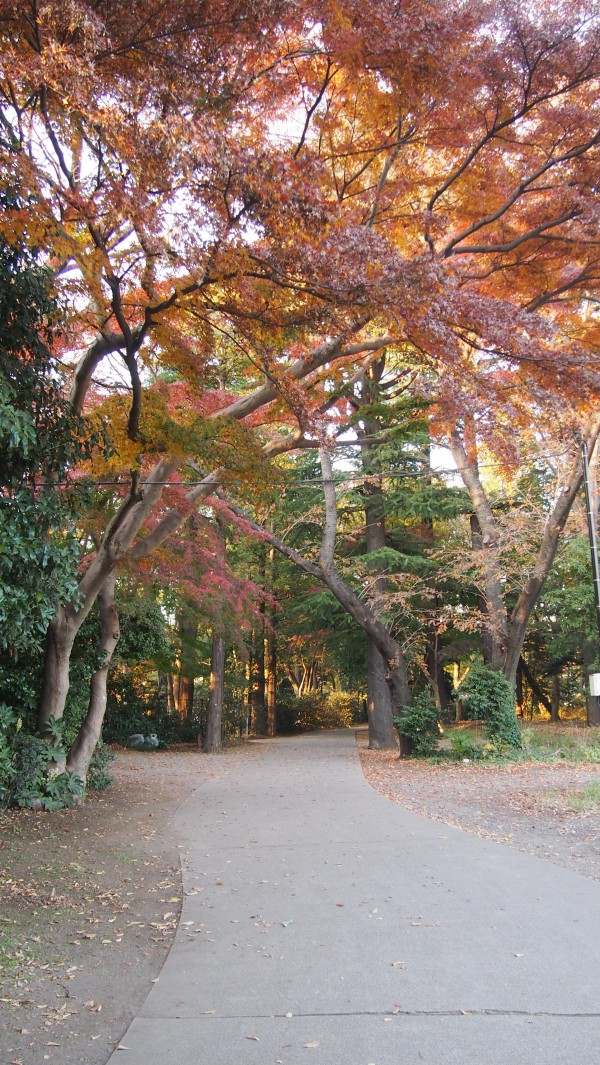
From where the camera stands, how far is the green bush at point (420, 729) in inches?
598

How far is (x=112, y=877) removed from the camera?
6074mm

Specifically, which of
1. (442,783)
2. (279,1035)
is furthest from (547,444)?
(279,1035)

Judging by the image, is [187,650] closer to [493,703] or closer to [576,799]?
[493,703]

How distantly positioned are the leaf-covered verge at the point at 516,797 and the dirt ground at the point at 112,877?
2cm

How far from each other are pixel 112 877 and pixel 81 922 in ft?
3.91

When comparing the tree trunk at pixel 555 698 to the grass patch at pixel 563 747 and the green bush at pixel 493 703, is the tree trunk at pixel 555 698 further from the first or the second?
the green bush at pixel 493 703

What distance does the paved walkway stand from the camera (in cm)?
308

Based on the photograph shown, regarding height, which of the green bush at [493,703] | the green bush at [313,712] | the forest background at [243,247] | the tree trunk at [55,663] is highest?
the forest background at [243,247]

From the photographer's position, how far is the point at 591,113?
6453mm

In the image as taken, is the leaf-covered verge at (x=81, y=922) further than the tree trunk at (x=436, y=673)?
No

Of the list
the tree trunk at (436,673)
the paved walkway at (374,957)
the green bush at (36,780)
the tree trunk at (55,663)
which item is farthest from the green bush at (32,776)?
the tree trunk at (436,673)

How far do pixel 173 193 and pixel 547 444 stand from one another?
10.9 metres

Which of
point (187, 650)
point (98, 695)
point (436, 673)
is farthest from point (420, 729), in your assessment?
point (436, 673)

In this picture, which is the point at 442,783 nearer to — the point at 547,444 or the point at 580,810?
the point at 580,810
